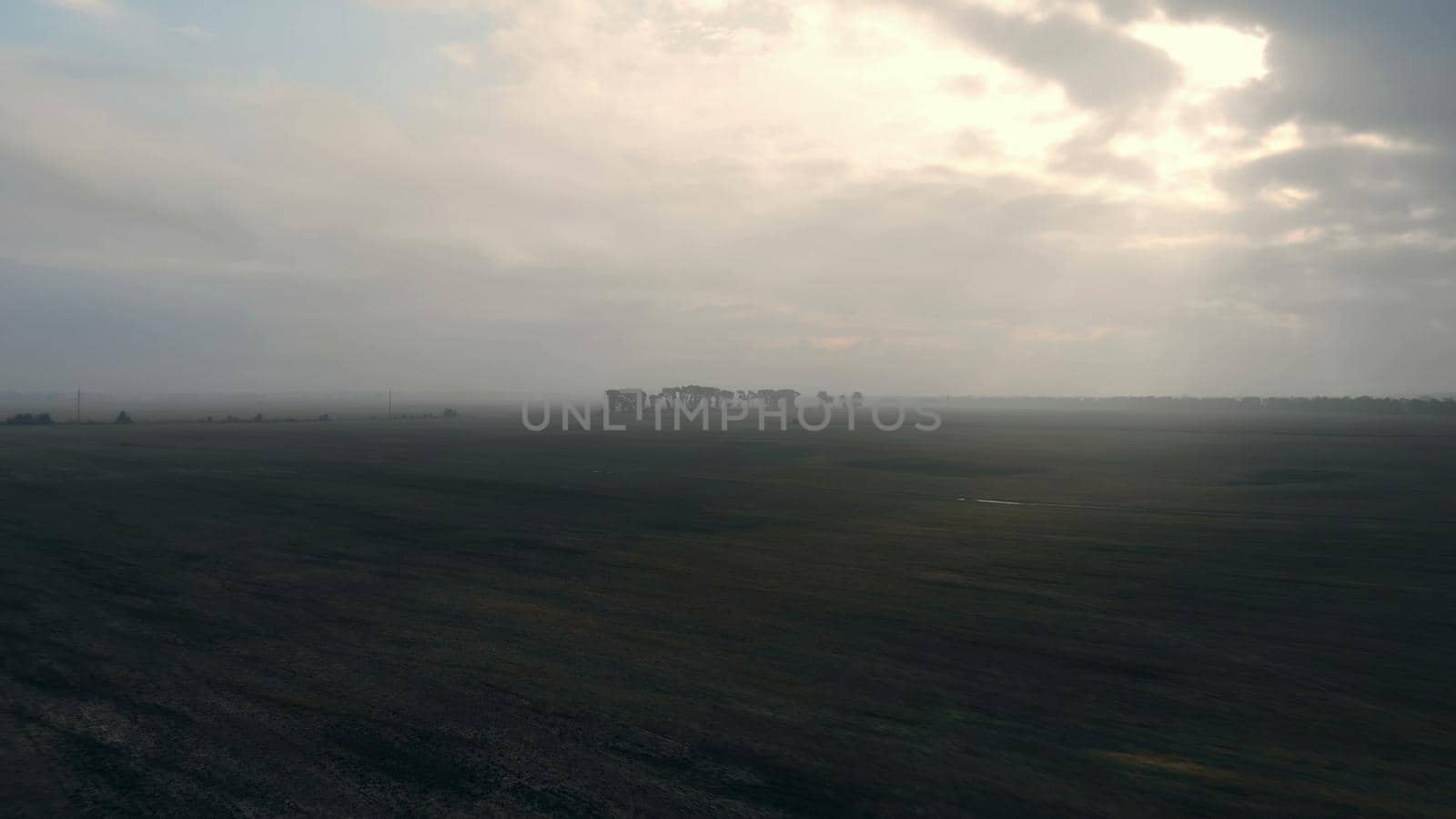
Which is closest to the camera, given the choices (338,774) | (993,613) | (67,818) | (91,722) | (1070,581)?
(67,818)

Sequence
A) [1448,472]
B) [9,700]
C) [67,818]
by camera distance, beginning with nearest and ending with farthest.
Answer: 1. [67,818]
2. [9,700]
3. [1448,472]

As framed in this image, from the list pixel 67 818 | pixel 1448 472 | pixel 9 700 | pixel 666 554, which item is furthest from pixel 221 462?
pixel 1448 472

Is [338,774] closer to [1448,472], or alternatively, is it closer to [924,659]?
[924,659]

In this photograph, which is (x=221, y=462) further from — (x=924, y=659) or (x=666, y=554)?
(x=924, y=659)

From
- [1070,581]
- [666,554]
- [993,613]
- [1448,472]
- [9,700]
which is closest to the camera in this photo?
[9,700]

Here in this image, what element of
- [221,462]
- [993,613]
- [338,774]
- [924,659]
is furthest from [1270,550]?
[221,462]

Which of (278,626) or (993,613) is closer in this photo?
(278,626)
